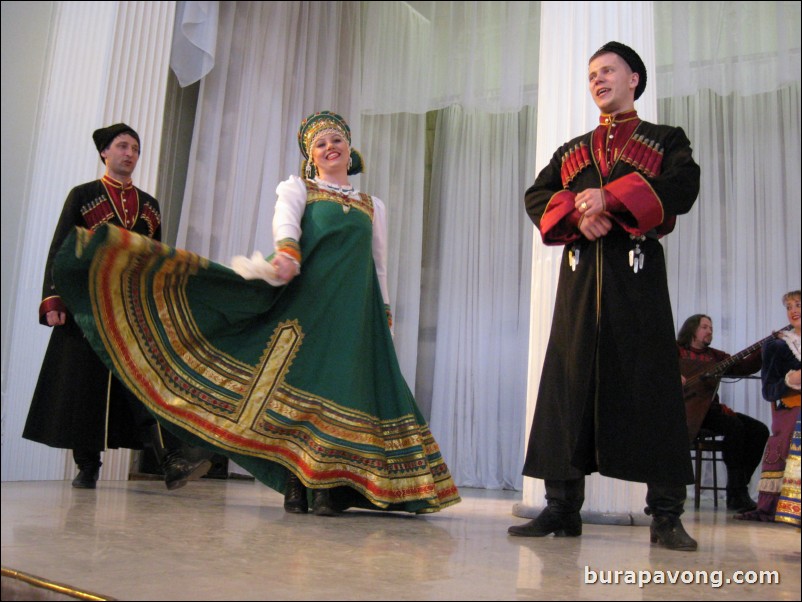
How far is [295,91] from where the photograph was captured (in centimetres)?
624

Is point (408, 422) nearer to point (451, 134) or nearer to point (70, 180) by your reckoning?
point (70, 180)

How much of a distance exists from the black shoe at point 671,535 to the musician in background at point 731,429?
115 inches

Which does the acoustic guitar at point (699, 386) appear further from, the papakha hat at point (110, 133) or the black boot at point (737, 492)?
the papakha hat at point (110, 133)

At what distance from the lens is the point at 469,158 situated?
21.7 ft

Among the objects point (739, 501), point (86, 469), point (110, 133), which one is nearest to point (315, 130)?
point (110, 133)

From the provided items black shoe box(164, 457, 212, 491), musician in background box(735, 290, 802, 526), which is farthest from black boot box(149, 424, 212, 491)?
musician in background box(735, 290, 802, 526)

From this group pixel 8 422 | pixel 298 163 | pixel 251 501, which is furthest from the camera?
pixel 298 163

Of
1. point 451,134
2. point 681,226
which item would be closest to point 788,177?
point 681,226

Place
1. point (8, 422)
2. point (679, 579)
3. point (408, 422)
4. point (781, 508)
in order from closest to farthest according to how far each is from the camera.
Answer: point (679, 579) < point (781, 508) < point (408, 422) < point (8, 422)

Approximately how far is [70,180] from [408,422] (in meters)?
2.54

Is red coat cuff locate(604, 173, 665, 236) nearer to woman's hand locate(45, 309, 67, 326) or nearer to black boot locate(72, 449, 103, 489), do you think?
woman's hand locate(45, 309, 67, 326)

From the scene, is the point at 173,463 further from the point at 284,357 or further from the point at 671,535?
the point at 671,535

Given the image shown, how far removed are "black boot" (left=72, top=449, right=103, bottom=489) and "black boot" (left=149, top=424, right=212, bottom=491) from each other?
0.35 metres

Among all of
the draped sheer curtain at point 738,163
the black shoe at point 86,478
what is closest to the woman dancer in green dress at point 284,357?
the black shoe at point 86,478
